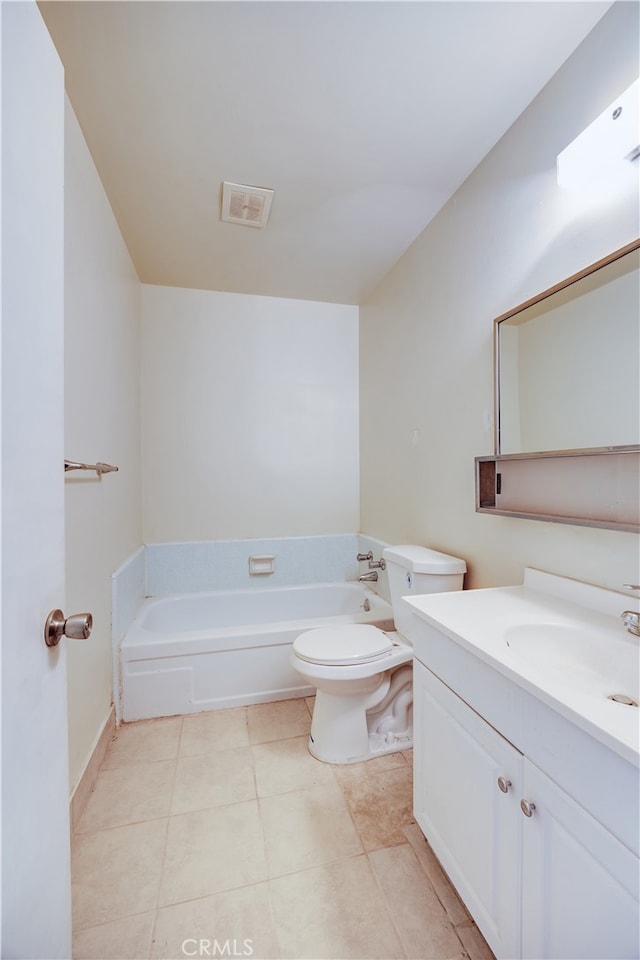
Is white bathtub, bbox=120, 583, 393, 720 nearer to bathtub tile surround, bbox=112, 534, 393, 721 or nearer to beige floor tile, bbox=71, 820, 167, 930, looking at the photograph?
bathtub tile surround, bbox=112, 534, 393, 721

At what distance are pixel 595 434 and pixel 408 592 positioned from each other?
99 centimetres

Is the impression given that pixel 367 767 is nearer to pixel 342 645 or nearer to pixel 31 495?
pixel 342 645

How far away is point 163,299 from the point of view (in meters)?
2.57

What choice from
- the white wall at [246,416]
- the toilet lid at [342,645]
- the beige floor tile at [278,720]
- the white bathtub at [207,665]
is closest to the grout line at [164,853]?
the white bathtub at [207,665]

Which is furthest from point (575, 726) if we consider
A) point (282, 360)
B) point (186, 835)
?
point (282, 360)

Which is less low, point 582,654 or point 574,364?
point 574,364

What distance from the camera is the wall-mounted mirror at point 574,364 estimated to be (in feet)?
3.26

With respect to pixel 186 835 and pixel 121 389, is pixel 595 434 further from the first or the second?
pixel 121 389

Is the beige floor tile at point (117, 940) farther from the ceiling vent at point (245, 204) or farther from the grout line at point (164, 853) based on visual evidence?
the ceiling vent at point (245, 204)

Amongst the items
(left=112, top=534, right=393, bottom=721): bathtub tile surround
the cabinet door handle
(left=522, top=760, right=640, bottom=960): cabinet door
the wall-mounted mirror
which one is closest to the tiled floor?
(left=112, top=534, right=393, bottom=721): bathtub tile surround

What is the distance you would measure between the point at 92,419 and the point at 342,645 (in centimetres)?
137

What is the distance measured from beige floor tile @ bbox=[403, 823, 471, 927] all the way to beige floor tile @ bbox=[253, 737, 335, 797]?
0.35 metres

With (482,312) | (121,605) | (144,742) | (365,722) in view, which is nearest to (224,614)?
(121,605)

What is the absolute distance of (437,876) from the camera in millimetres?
1162
